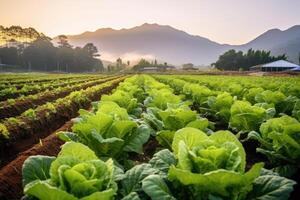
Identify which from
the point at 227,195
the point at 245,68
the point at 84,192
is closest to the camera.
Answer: the point at 84,192

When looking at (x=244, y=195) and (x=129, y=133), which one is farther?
(x=129, y=133)

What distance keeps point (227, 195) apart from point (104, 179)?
812 millimetres

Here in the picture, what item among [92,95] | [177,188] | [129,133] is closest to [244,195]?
[177,188]

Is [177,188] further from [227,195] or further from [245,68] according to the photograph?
[245,68]

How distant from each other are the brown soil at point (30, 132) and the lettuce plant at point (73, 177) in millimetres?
4097

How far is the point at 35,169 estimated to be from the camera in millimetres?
2344

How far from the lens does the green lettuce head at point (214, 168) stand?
2182mm

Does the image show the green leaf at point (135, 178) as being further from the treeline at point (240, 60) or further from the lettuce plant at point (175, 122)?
the treeline at point (240, 60)

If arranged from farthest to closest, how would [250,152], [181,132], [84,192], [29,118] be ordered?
1. [29,118]
2. [250,152]
3. [181,132]
4. [84,192]

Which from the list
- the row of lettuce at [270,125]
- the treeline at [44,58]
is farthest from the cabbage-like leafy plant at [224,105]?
the treeline at [44,58]

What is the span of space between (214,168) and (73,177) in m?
0.92

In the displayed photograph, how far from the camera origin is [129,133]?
12.2ft

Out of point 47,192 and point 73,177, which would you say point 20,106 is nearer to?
point 73,177

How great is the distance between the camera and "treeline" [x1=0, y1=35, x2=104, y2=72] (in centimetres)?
8557
